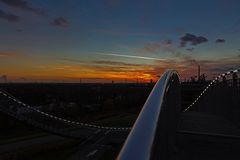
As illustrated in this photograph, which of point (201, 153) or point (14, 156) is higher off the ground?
point (201, 153)

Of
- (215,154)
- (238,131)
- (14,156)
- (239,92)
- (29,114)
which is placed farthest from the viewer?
(29,114)

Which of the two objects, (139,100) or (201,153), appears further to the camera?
(139,100)

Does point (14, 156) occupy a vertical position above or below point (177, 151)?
below

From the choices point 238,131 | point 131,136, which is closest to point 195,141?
point 238,131

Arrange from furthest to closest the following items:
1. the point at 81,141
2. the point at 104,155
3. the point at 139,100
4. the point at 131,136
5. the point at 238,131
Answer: the point at 139,100, the point at 81,141, the point at 104,155, the point at 238,131, the point at 131,136

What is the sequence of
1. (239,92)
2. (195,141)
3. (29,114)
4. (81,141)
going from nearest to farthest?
(195,141)
(239,92)
(29,114)
(81,141)

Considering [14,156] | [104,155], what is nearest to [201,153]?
[104,155]

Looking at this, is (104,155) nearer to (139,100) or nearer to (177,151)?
(177,151)

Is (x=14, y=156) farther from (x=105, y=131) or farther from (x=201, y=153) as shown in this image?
(x=201, y=153)

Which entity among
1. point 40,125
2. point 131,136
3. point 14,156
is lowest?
point 14,156
